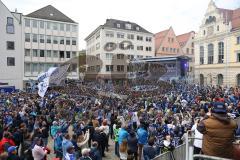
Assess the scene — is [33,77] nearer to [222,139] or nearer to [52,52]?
[52,52]

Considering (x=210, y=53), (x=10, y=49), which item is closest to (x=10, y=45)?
(x=10, y=49)

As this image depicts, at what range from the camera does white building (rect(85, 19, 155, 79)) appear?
6316 cm

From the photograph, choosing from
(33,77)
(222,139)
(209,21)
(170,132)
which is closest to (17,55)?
(33,77)

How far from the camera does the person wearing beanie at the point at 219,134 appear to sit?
405 centimetres

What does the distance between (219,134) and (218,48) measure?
170ft

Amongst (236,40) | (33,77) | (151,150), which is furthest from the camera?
(33,77)

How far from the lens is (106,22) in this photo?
213ft

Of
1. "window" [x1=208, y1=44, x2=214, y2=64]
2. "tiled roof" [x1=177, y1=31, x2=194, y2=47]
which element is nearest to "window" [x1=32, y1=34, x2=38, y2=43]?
"window" [x1=208, y1=44, x2=214, y2=64]

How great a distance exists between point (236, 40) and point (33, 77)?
1552 inches

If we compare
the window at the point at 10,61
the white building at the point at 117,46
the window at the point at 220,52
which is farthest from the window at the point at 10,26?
the window at the point at 220,52

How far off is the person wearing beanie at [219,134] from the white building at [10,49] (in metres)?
47.4

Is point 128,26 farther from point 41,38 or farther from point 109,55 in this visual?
point 41,38

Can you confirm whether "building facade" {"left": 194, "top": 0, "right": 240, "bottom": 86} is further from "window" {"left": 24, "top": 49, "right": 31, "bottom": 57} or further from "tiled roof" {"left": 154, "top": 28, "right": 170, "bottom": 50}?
"window" {"left": 24, "top": 49, "right": 31, "bottom": 57}

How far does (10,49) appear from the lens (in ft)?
157
